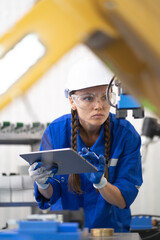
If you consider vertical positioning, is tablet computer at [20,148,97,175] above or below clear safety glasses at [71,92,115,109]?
below

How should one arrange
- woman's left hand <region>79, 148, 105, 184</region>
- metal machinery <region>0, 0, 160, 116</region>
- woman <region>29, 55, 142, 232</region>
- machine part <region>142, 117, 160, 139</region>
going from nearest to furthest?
metal machinery <region>0, 0, 160, 116</region>
woman's left hand <region>79, 148, 105, 184</region>
woman <region>29, 55, 142, 232</region>
machine part <region>142, 117, 160, 139</region>

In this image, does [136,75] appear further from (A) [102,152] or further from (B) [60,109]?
(B) [60,109]

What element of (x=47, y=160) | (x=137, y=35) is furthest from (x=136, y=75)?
(x=47, y=160)

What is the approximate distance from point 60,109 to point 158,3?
3672mm

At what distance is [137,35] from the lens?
46 centimetres

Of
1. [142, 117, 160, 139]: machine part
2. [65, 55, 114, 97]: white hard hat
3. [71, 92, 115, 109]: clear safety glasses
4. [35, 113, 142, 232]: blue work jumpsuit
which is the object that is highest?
[65, 55, 114, 97]: white hard hat

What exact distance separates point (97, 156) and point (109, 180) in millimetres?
220

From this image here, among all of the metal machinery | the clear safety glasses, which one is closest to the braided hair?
the clear safety glasses

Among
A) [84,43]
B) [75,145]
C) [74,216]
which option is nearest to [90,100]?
[75,145]

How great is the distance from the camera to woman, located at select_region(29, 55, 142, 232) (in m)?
1.99

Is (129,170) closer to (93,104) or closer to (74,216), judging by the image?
(93,104)

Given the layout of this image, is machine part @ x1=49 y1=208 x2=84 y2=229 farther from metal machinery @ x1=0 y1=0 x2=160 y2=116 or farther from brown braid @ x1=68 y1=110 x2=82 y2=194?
brown braid @ x1=68 y1=110 x2=82 y2=194

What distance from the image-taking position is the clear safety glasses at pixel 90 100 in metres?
2.02

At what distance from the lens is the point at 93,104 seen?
202 cm
